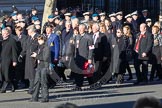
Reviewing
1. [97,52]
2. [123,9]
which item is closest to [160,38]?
[97,52]

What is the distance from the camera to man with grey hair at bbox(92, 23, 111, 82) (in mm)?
15344

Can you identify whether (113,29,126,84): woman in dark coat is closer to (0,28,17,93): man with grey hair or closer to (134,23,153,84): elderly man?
(134,23,153,84): elderly man

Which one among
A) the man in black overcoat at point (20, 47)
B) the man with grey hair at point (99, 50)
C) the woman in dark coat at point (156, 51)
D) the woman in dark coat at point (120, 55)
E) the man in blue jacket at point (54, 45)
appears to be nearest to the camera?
the man in blue jacket at point (54, 45)

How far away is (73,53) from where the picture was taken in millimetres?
14867

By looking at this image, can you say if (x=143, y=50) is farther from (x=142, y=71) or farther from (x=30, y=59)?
(x=30, y=59)

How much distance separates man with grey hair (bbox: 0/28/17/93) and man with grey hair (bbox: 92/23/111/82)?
2.30 metres

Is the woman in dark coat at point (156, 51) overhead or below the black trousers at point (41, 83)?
overhead

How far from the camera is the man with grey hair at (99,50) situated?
15.3 meters

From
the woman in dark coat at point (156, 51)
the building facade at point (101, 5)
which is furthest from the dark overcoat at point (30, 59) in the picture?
the building facade at point (101, 5)

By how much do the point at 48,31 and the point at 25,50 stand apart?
0.82 metres

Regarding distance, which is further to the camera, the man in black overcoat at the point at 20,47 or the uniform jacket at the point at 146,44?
the uniform jacket at the point at 146,44

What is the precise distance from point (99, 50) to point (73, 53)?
0.98 meters

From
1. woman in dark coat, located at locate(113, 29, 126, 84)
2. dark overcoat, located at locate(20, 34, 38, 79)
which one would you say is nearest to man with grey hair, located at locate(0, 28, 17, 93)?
dark overcoat, located at locate(20, 34, 38, 79)

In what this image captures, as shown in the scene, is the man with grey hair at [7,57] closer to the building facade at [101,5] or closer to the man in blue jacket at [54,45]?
the man in blue jacket at [54,45]
